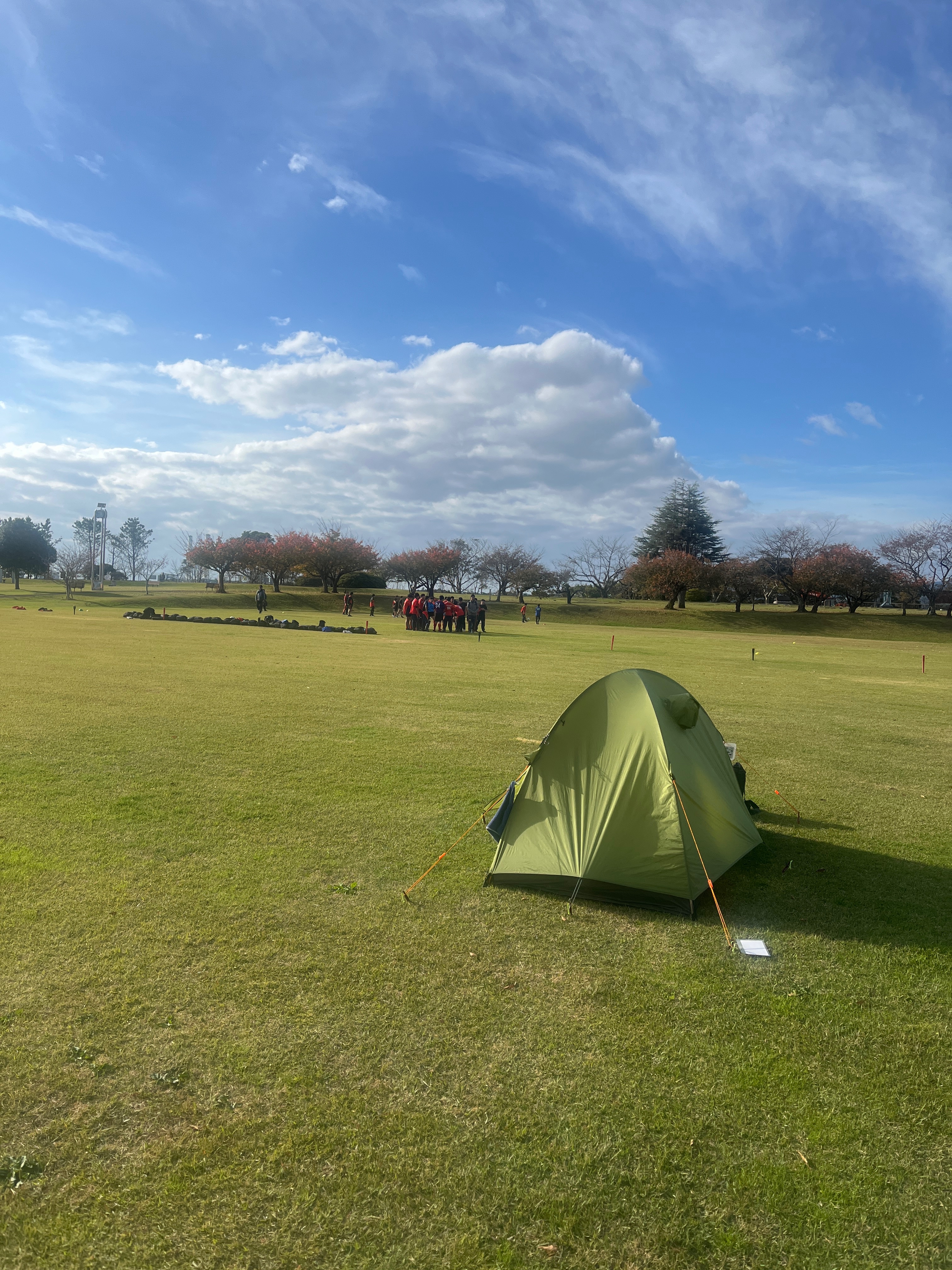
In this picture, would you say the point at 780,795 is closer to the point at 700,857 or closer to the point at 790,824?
the point at 790,824

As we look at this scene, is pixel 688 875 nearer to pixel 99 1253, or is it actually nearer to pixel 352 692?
pixel 99 1253

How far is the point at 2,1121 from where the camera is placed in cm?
365

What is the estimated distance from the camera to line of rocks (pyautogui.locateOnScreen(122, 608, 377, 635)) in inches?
1513

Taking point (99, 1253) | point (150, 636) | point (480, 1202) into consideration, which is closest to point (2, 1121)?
point (99, 1253)

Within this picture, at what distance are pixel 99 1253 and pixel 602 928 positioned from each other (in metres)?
3.76

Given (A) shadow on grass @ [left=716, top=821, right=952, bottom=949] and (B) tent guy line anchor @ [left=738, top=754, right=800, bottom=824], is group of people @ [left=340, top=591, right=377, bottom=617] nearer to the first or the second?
(B) tent guy line anchor @ [left=738, top=754, right=800, bottom=824]

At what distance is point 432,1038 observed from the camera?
4.39m

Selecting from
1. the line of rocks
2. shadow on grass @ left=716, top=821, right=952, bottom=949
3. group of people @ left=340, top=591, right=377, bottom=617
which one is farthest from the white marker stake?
group of people @ left=340, top=591, right=377, bottom=617

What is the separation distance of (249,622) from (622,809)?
3926 centimetres

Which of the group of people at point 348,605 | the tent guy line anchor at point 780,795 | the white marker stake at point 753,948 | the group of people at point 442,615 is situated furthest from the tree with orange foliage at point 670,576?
the white marker stake at point 753,948

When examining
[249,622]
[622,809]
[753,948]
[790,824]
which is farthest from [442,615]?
[753,948]

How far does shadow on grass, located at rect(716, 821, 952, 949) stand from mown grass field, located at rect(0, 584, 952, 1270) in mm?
32

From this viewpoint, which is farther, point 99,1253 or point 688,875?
point 688,875

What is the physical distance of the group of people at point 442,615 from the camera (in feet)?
129
